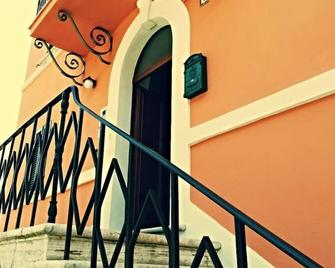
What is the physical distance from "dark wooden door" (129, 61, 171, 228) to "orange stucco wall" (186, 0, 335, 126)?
40.4 inches

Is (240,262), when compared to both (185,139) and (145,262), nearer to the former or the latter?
(145,262)

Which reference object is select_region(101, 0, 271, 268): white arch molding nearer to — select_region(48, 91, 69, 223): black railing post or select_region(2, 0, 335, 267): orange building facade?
select_region(2, 0, 335, 267): orange building facade

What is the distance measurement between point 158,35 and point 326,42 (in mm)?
A: 2290

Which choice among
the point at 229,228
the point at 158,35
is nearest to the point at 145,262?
the point at 229,228

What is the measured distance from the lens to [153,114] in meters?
4.21

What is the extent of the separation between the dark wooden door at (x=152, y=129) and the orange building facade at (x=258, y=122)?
0.27 m

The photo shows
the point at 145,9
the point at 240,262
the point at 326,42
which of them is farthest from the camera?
the point at 145,9

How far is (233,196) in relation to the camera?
8.04 feet

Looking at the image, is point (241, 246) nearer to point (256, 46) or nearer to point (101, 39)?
point (256, 46)

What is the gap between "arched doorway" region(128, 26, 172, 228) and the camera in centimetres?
390

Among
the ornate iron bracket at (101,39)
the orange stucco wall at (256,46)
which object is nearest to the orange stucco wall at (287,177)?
the orange stucco wall at (256,46)

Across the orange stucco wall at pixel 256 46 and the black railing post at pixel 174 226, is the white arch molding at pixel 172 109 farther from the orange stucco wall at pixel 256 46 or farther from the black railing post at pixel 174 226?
the black railing post at pixel 174 226

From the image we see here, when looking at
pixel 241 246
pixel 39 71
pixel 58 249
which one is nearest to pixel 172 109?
pixel 58 249

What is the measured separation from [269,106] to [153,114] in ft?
6.64
